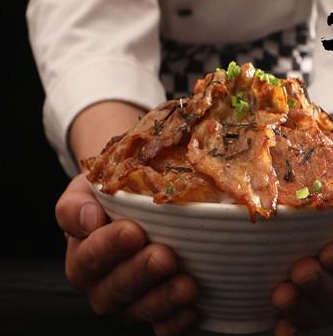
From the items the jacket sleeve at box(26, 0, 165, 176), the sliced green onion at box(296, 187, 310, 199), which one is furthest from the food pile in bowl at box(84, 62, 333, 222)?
the jacket sleeve at box(26, 0, 165, 176)

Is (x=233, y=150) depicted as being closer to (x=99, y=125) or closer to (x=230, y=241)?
(x=230, y=241)

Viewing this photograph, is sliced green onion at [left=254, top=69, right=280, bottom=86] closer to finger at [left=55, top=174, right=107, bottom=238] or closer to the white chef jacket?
Result: finger at [left=55, top=174, right=107, bottom=238]

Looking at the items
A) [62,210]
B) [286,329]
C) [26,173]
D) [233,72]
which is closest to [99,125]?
[62,210]

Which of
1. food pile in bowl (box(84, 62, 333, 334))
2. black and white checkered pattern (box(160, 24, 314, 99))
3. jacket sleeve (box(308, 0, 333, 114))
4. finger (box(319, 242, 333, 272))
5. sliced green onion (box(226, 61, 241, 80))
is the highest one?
sliced green onion (box(226, 61, 241, 80))

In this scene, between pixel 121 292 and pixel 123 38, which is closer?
pixel 121 292

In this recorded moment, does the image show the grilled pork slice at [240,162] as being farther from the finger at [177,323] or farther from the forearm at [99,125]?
the forearm at [99,125]

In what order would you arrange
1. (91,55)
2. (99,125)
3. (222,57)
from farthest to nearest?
(222,57)
(91,55)
(99,125)

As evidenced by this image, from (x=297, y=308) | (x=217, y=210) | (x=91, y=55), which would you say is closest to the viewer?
(x=217, y=210)
